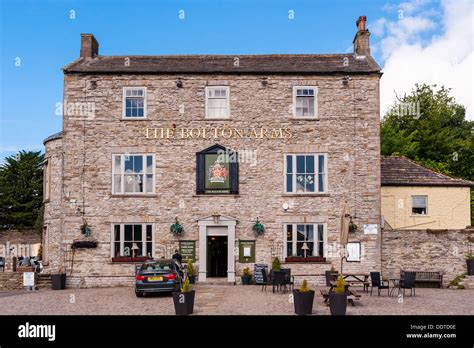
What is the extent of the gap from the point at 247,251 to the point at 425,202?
9509 millimetres

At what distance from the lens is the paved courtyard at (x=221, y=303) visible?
14.8 meters

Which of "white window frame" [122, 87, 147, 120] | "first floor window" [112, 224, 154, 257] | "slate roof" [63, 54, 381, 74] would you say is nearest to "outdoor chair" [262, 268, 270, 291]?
"first floor window" [112, 224, 154, 257]

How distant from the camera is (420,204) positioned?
25.4m

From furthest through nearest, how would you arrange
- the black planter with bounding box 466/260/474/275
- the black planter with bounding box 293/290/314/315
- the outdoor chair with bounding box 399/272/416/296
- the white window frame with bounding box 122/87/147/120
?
the white window frame with bounding box 122/87/147/120 < the black planter with bounding box 466/260/474/275 < the outdoor chair with bounding box 399/272/416/296 < the black planter with bounding box 293/290/314/315

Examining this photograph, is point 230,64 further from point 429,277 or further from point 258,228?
point 429,277

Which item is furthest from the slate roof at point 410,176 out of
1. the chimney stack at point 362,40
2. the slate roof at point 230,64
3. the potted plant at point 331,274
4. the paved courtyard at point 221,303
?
the paved courtyard at point 221,303

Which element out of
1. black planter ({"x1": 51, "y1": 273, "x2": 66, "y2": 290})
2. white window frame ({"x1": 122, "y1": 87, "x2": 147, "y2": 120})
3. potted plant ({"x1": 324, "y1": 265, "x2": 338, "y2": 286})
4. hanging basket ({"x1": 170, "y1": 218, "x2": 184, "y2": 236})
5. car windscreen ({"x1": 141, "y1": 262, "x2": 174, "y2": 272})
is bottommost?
black planter ({"x1": 51, "y1": 273, "x2": 66, "y2": 290})

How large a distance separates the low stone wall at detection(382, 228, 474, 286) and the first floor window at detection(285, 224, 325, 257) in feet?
9.10

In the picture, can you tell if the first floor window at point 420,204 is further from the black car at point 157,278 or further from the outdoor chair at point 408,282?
the black car at point 157,278

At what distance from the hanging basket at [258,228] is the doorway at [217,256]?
5.12 ft

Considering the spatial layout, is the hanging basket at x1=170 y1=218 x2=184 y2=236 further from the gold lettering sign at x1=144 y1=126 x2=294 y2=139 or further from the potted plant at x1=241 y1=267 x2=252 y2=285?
the gold lettering sign at x1=144 y1=126 x2=294 y2=139

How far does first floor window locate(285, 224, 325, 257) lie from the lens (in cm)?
2244
